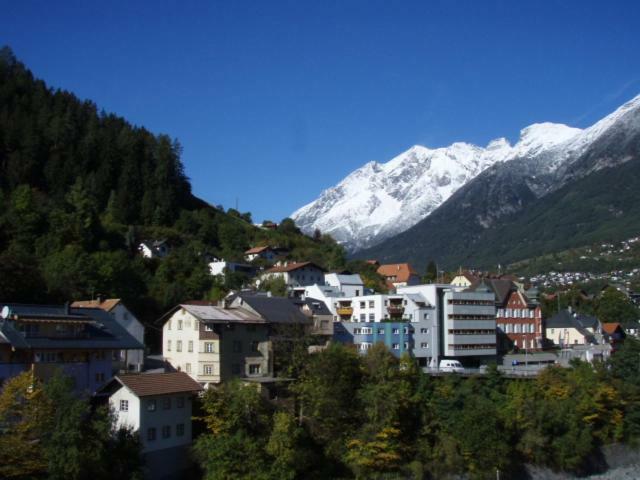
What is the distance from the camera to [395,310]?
8000 cm

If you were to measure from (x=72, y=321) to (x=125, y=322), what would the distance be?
14.1m

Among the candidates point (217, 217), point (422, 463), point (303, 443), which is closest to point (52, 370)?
point (303, 443)

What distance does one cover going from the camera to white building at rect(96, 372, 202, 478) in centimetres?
4428

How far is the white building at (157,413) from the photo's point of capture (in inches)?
1743

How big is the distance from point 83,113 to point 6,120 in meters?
18.9

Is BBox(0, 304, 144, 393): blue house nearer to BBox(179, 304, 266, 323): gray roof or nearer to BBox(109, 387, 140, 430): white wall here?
BBox(109, 387, 140, 430): white wall

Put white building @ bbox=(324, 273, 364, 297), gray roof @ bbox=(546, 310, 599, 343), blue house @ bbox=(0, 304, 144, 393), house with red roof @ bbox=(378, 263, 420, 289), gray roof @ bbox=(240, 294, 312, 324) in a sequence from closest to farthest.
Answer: blue house @ bbox=(0, 304, 144, 393)
gray roof @ bbox=(240, 294, 312, 324)
white building @ bbox=(324, 273, 364, 297)
gray roof @ bbox=(546, 310, 599, 343)
house with red roof @ bbox=(378, 263, 420, 289)

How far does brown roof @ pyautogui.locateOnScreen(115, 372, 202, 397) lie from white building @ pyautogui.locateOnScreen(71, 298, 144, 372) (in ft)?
31.0

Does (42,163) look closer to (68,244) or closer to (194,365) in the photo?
(68,244)

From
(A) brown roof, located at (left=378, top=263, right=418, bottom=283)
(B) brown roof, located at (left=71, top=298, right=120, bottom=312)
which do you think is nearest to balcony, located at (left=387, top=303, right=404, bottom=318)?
(B) brown roof, located at (left=71, top=298, right=120, bottom=312)

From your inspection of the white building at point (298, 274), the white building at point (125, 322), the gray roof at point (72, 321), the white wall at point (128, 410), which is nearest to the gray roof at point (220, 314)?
the white building at point (125, 322)

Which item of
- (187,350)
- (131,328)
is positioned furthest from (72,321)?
(131,328)

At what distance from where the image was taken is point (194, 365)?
55.9 m

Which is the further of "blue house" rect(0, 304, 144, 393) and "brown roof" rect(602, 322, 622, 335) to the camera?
"brown roof" rect(602, 322, 622, 335)
